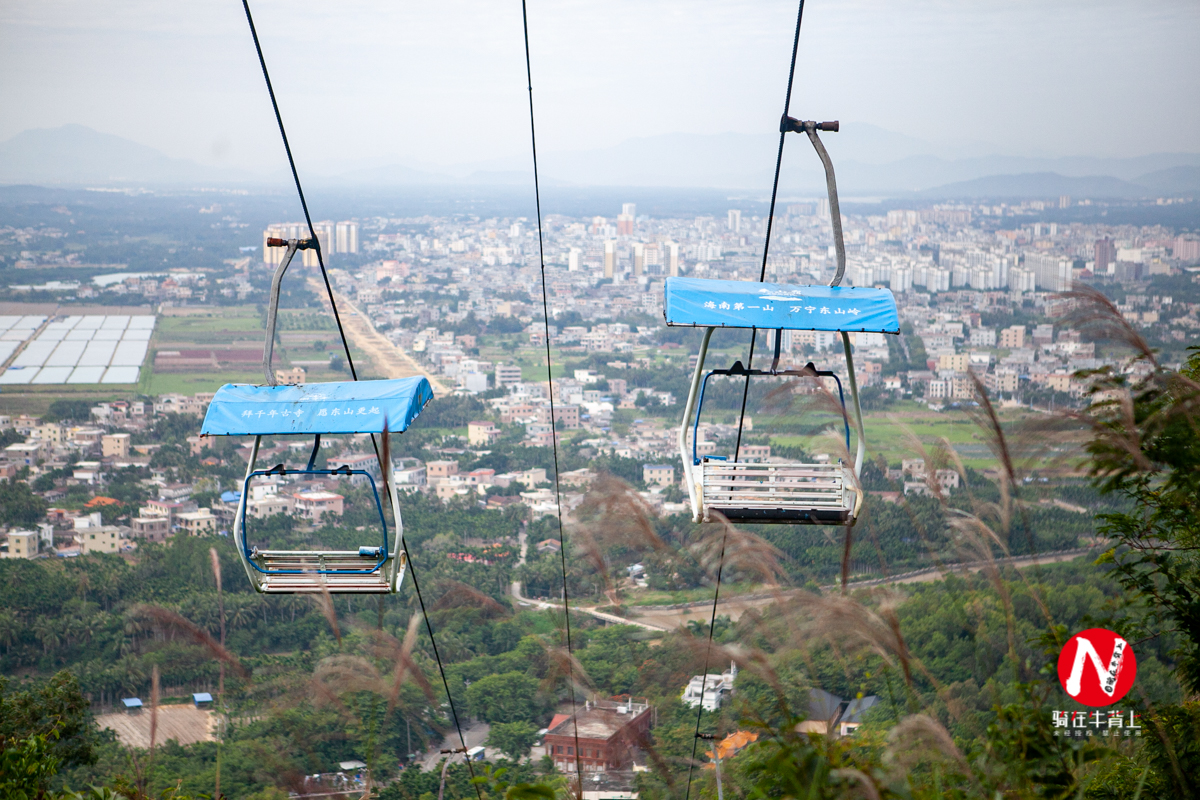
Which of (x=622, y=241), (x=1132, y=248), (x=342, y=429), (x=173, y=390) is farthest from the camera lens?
(x=622, y=241)

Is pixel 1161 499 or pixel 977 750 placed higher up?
pixel 1161 499

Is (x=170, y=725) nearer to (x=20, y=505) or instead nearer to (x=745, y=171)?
(x=20, y=505)

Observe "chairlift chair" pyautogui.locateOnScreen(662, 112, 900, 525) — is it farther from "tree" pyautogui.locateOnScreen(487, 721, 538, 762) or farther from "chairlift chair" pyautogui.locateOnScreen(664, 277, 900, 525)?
"tree" pyautogui.locateOnScreen(487, 721, 538, 762)

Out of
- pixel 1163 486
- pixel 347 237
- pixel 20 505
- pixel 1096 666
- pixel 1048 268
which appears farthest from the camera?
pixel 347 237

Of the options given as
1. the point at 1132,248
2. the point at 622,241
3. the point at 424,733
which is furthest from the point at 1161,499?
the point at 622,241

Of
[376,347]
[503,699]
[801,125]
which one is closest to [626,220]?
[376,347]

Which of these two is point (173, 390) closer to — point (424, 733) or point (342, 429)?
point (424, 733)

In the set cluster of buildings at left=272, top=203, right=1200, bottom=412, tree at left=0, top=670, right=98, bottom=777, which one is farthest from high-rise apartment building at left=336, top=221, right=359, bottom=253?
tree at left=0, top=670, right=98, bottom=777
